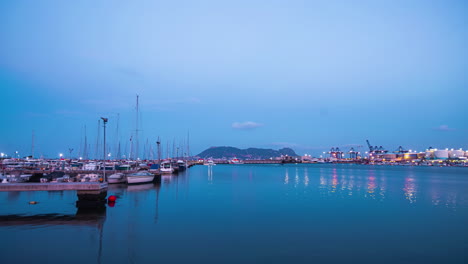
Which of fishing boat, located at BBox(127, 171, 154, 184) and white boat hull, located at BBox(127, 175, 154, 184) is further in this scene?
fishing boat, located at BBox(127, 171, 154, 184)

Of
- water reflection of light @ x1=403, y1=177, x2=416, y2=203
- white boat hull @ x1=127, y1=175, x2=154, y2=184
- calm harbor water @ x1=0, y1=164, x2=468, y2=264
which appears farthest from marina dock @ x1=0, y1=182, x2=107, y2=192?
water reflection of light @ x1=403, y1=177, x2=416, y2=203

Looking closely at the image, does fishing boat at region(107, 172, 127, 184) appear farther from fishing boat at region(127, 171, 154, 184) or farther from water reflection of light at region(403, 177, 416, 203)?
water reflection of light at region(403, 177, 416, 203)

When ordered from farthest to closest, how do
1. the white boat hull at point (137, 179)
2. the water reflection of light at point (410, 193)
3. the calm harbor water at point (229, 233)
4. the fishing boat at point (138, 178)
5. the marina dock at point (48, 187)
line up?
the fishing boat at point (138, 178)
the white boat hull at point (137, 179)
the water reflection of light at point (410, 193)
the marina dock at point (48, 187)
the calm harbor water at point (229, 233)

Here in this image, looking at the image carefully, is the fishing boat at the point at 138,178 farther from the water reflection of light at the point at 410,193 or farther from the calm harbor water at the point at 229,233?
the water reflection of light at the point at 410,193

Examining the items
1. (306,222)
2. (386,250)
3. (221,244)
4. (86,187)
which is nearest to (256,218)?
(306,222)

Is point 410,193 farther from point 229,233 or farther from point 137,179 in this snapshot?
point 137,179

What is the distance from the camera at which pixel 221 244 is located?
17.0m

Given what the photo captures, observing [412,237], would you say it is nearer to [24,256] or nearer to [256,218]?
[256,218]

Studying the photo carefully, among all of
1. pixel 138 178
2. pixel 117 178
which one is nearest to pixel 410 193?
pixel 138 178

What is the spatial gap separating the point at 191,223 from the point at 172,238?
14.2 ft

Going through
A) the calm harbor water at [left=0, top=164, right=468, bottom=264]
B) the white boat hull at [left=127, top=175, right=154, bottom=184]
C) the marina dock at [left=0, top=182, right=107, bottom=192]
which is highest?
the marina dock at [left=0, top=182, right=107, bottom=192]

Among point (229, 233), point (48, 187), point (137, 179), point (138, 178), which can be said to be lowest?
point (229, 233)

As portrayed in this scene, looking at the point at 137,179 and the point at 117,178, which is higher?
the point at 117,178

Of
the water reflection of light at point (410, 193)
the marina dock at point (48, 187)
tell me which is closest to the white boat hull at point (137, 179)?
the marina dock at point (48, 187)
